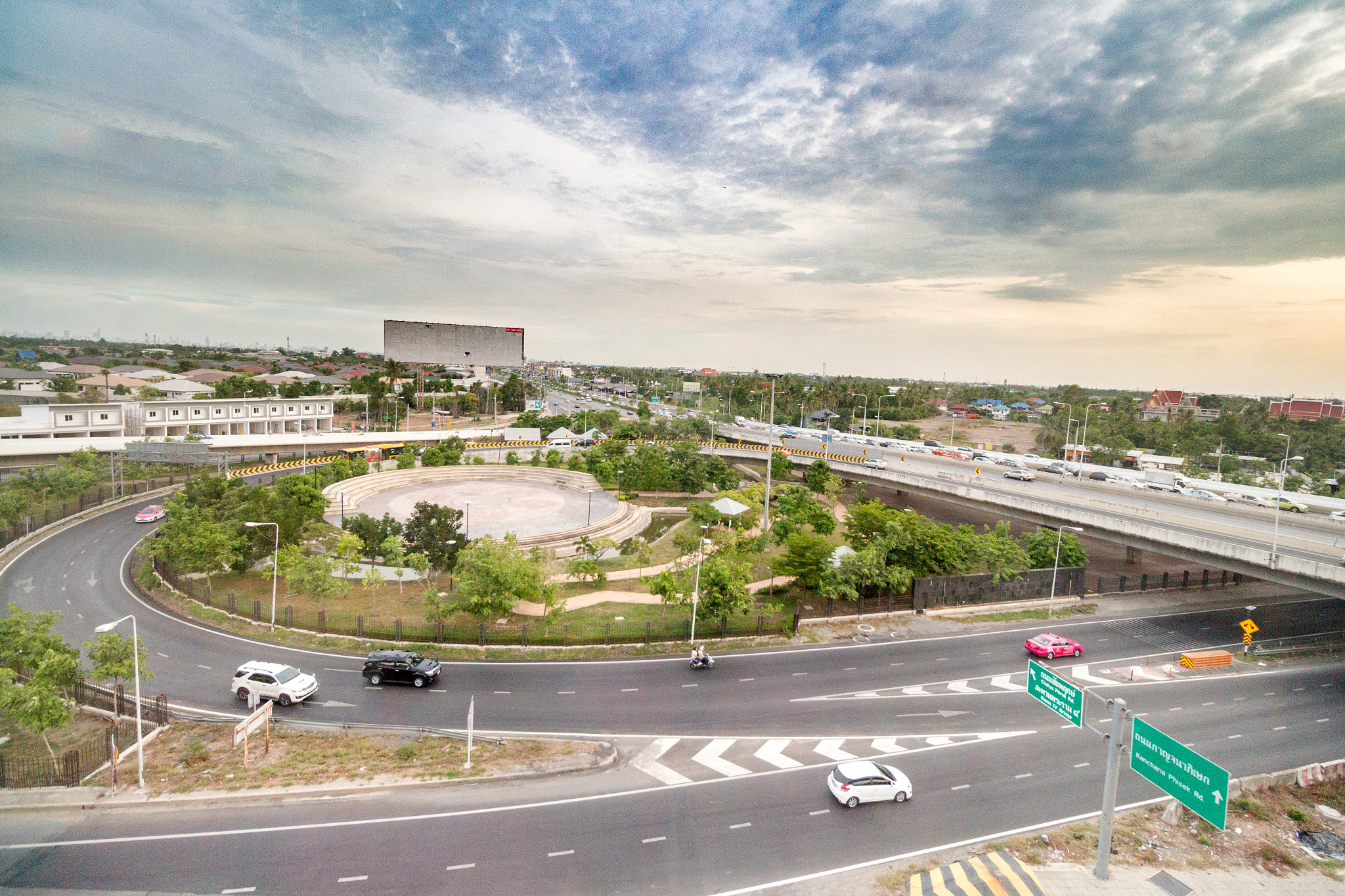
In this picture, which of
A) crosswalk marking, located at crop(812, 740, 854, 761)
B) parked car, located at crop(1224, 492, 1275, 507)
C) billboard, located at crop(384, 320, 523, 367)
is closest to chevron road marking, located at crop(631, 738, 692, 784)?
crosswalk marking, located at crop(812, 740, 854, 761)

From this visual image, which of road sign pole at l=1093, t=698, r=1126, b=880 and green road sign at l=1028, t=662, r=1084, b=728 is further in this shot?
green road sign at l=1028, t=662, r=1084, b=728

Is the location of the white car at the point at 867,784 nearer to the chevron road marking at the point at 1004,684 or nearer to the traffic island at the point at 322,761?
the traffic island at the point at 322,761

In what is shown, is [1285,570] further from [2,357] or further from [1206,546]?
[2,357]

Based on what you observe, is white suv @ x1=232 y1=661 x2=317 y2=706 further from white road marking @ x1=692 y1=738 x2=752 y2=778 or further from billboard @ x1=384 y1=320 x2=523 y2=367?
billboard @ x1=384 y1=320 x2=523 y2=367


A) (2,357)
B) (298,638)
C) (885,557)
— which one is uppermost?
(2,357)

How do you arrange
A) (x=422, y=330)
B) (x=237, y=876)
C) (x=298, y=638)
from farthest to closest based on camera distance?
1. (x=422, y=330)
2. (x=298, y=638)
3. (x=237, y=876)

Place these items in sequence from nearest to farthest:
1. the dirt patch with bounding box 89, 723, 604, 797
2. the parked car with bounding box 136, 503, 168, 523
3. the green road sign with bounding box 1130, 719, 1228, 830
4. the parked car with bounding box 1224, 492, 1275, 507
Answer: the green road sign with bounding box 1130, 719, 1228, 830 → the dirt patch with bounding box 89, 723, 604, 797 → the parked car with bounding box 1224, 492, 1275, 507 → the parked car with bounding box 136, 503, 168, 523

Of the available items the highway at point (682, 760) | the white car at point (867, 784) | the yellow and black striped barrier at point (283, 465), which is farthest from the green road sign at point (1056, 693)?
the yellow and black striped barrier at point (283, 465)

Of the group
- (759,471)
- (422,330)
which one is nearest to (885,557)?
(759,471)
